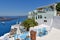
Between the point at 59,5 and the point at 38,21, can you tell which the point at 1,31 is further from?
the point at 59,5

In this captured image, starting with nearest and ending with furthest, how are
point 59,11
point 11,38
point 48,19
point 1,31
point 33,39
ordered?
point 33,39 < point 11,38 < point 48,19 < point 59,11 < point 1,31

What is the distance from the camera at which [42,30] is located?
19.7 metres

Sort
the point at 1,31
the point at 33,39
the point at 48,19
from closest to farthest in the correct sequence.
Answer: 1. the point at 33,39
2. the point at 48,19
3. the point at 1,31

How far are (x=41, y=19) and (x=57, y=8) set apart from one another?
4.39m

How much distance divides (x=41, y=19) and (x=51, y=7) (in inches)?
160

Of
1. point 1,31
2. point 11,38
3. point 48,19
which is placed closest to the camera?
point 11,38

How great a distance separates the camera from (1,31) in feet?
120

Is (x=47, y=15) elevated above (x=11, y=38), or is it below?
above

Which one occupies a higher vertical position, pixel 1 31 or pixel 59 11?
pixel 59 11

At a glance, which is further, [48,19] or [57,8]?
[57,8]

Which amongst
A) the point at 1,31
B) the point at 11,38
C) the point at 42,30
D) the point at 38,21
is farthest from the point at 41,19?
the point at 1,31

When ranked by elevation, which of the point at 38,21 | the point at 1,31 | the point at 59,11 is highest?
the point at 59,11

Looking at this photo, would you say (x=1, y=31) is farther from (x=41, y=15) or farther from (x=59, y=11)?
(x=59, y=11)

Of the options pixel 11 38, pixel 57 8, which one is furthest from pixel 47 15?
pixel 11 38
